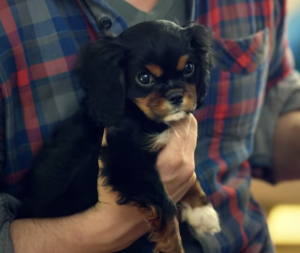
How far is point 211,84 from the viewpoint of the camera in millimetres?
1086

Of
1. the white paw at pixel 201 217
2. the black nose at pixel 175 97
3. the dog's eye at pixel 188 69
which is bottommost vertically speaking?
the white paw at pixel 201 217

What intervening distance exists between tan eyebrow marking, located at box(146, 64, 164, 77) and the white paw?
1.02 feet

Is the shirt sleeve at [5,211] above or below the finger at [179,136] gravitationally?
below

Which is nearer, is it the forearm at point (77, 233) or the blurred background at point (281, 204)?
the forearm at point (77, 233)

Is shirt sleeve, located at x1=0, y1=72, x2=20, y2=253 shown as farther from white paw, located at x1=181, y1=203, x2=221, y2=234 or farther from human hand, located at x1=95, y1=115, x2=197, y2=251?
white paw, located at x1=181, y1=203, x2=221, y2=234

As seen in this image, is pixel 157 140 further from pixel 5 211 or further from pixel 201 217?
pixel 5 211

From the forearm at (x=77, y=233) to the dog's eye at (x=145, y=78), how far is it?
0.90 feet

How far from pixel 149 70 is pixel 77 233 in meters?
0.35

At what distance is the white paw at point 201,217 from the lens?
94 centimetres

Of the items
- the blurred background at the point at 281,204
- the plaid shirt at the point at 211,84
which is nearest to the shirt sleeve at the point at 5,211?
the plaid shirt at the point at 211,84

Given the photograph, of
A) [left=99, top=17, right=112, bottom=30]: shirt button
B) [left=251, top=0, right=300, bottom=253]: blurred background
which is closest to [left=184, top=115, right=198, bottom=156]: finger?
[left=99, top=17, right=112, bottom=30]: shirt button

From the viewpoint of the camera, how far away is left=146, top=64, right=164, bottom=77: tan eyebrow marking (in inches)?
29.2

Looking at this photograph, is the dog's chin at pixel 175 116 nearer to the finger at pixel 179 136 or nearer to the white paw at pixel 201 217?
the finger at pixel 179 136

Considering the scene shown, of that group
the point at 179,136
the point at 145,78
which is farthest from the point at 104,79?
the point at 179,136
